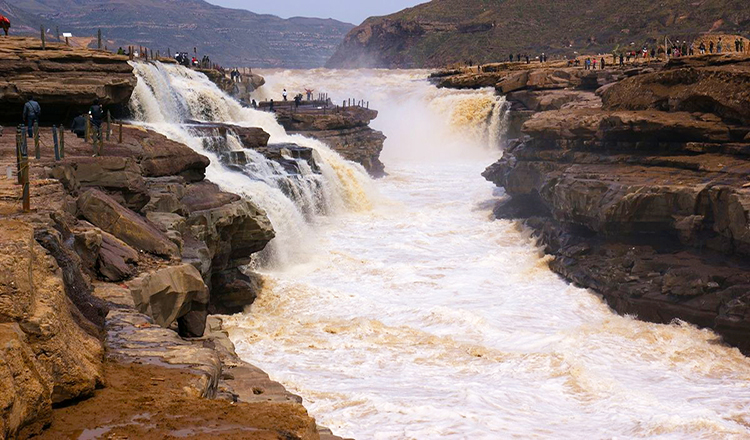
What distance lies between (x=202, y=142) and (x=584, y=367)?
47.6 ft

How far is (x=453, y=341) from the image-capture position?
17000mm

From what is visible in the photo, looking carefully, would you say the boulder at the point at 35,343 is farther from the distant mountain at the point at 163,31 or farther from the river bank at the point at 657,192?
the distant mountain at the point at 163,31

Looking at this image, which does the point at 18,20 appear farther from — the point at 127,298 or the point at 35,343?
the point at 35,343

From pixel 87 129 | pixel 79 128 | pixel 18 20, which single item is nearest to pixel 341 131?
pixel 79 128

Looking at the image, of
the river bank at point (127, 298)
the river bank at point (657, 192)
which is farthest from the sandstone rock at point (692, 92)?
the river bank at point (127, 298)

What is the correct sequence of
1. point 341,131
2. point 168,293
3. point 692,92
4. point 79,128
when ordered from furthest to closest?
point 341,131, point 692,92, point 79,128, point 168,293

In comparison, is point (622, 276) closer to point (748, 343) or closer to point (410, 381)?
point (748, 343)

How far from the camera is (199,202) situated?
1900cm

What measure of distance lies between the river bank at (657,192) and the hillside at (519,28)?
6213cm

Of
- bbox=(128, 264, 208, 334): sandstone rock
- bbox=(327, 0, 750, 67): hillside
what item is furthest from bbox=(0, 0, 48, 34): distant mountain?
bbox=(128, 264, 208, 334): sandstone rock

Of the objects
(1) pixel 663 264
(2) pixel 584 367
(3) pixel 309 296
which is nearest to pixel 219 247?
(3) pixel 309 296

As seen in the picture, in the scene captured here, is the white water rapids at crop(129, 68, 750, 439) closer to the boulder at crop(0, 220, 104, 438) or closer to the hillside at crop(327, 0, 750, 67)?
the boulder at crop(0, 220, 104, 438)

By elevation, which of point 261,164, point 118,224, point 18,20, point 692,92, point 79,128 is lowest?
point 261,164

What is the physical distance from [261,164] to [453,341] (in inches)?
461
